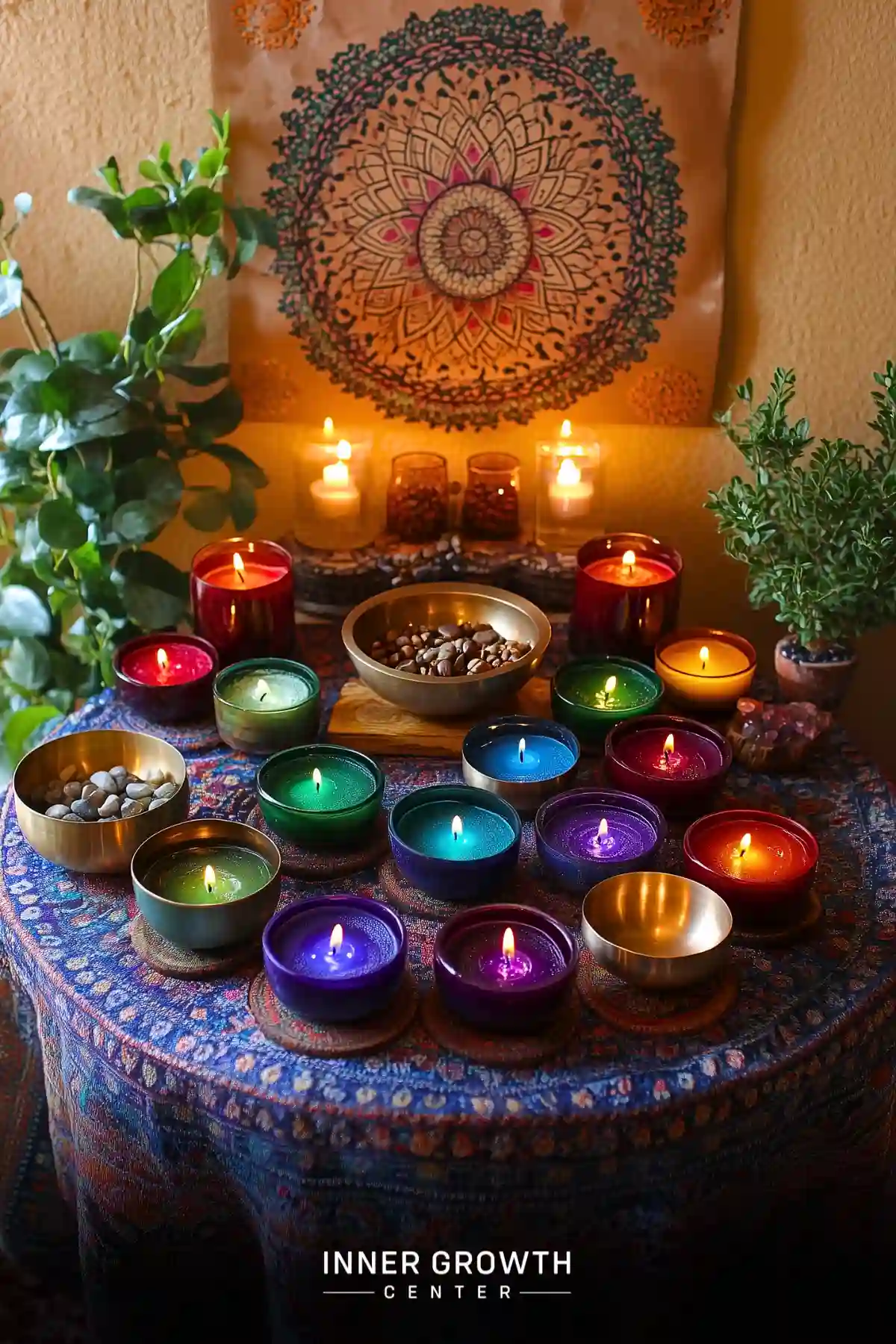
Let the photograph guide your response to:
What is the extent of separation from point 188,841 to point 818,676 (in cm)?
70

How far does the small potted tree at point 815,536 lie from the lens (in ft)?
4.26

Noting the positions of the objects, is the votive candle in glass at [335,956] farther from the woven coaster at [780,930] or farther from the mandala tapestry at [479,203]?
the mandala tapestry at [479,203]

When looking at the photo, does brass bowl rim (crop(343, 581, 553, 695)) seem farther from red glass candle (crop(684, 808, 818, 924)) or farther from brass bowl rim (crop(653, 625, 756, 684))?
red glass candle (crop(684, 808, 818, 924))

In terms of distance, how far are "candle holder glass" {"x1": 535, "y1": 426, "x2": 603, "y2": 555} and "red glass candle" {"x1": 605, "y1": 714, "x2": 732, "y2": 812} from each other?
34cm

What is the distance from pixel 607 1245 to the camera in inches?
38.5

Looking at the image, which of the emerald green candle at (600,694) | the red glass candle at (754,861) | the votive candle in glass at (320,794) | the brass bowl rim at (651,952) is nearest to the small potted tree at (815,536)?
the emerald green candle at (600,694)

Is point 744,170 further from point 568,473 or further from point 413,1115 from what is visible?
point 413,1115

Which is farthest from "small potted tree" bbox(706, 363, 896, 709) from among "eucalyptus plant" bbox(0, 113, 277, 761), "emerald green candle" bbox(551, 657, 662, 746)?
"eucalyptus plant" bbox(0, 113, 277, 761)

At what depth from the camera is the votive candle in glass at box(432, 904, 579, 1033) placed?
0.97 m

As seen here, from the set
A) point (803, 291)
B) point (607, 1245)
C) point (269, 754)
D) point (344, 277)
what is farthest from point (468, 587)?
point (607, 1245)

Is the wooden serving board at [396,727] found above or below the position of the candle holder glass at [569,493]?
below

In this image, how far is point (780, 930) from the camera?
3.59ft

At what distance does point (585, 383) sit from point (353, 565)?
0.37m

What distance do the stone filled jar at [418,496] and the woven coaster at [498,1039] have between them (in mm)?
736
